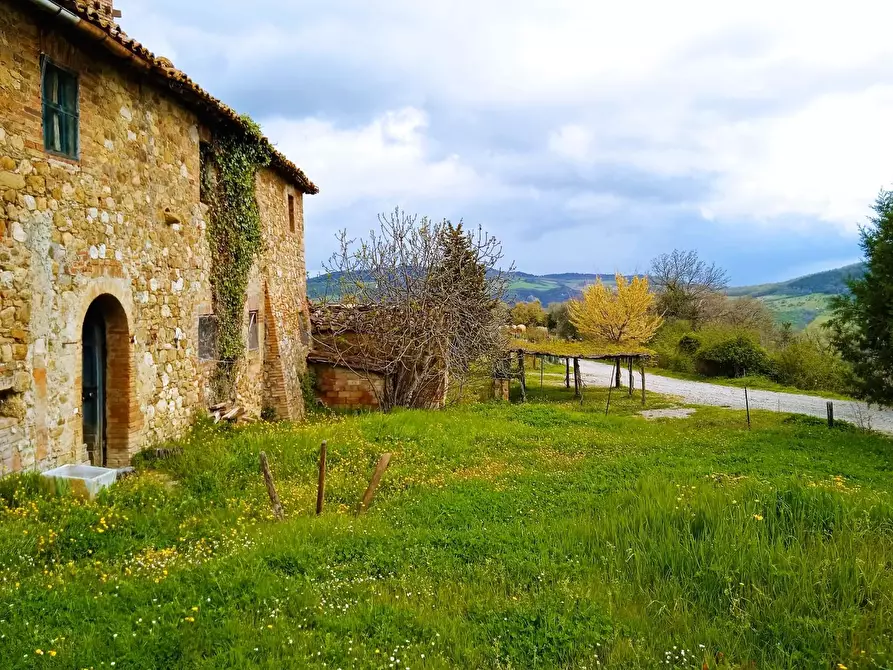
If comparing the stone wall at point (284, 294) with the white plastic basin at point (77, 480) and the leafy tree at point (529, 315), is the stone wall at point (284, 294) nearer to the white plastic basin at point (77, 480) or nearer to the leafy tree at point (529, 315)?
the white plastic basin at point (77, 480)

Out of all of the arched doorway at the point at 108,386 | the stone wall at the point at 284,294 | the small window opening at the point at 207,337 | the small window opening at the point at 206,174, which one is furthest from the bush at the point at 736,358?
the arched doorway at the point at 108,386

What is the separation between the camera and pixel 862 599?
409 centimetres

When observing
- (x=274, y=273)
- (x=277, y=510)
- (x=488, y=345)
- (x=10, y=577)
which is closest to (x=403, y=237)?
(x=274, y=273)

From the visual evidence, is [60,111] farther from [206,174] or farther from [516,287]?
[516,287]

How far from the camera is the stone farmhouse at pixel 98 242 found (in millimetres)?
5891

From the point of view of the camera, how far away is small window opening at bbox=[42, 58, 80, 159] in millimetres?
6328

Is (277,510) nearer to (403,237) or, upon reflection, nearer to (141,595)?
(141,595)

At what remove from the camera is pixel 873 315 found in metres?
13.2

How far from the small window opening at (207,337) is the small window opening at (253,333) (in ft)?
5.46

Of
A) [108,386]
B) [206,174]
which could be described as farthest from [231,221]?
[108,386]

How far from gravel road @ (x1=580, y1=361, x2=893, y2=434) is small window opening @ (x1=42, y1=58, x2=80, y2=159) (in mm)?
19326

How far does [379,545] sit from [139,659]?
7.23 ft

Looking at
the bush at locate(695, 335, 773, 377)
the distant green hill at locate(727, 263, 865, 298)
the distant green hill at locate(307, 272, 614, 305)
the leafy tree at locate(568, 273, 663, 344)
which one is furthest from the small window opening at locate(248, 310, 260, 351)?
the distant green hill at locate(727, 263, 865, 298)

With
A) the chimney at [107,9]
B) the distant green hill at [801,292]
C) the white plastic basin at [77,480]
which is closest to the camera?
the white plastic basin at [77,480]
